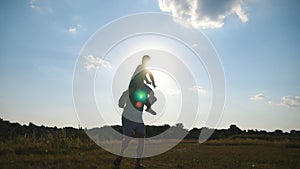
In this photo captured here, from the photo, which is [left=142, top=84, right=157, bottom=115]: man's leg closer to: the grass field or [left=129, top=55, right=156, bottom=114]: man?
[left=129, top=55, right=156, bottom=114]: man

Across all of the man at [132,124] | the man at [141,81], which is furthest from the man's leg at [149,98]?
the man at [132,124]

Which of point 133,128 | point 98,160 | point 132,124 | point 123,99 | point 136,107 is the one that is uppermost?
point 123,99

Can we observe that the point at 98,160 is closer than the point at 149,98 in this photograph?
No

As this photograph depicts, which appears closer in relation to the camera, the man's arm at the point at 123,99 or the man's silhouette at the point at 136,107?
the man's silhouette at the point at 136,107

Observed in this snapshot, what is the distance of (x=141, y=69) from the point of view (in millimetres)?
7965

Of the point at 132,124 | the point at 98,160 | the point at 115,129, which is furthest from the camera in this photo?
the point at 115,129

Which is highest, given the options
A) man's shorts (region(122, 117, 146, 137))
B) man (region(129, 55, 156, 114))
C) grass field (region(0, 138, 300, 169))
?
man (region(129, 55, 156, 114))

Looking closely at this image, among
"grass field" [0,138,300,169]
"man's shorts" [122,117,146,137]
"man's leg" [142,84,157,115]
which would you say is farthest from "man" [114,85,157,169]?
"grass field" [0,138,300,169]

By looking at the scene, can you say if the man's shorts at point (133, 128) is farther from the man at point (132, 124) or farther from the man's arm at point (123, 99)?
the man's arm at point (123, 99)

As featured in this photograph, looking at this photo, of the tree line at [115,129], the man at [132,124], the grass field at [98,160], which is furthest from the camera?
the tree line at [115,129]

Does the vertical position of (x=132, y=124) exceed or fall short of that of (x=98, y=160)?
it exceeds it

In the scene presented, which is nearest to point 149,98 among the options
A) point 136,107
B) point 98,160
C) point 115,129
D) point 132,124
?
point 136,107

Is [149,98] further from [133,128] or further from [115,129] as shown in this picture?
[115,129]

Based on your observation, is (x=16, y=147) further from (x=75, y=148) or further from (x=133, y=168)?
(x=133, y=168)
